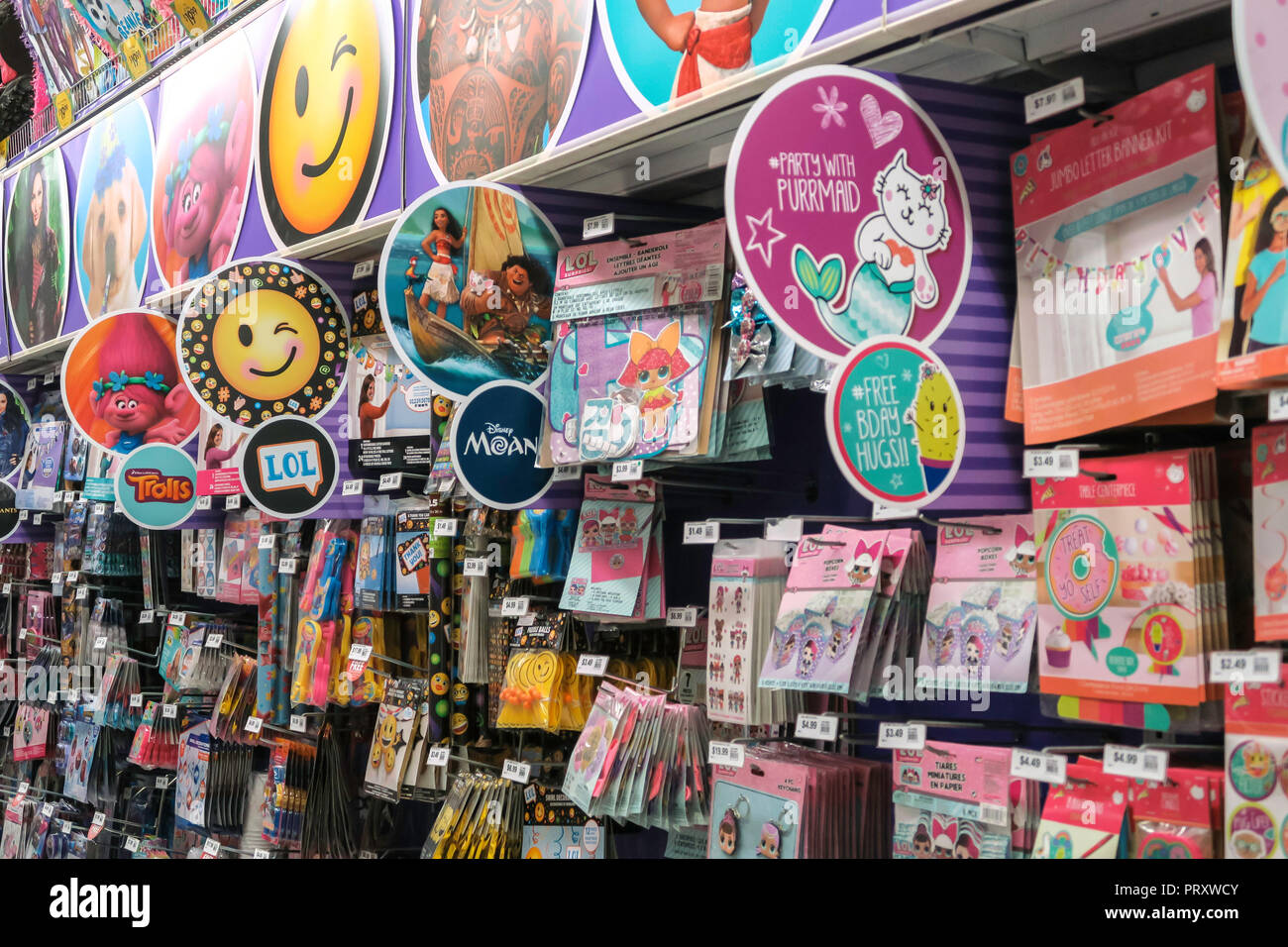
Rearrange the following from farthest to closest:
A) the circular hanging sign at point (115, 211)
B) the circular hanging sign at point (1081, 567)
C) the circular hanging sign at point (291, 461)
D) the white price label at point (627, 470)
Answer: the circular hanging sign at point (115, 211) < the circular hanging sign at point (291, 461) < the white price label at point (627, 470) < the circular hanging sign at point (1081, 567)

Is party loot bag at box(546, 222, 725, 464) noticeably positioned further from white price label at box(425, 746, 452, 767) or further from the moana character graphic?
white price label at box(425, 746, 452, 767)

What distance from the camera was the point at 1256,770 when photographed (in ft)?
5.78

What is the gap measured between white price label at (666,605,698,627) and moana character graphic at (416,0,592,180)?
112 centimetres

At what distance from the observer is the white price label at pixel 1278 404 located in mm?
1661

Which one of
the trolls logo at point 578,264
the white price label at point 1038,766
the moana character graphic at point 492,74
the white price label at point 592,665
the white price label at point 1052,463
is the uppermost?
the moana character graphic at point 492,74

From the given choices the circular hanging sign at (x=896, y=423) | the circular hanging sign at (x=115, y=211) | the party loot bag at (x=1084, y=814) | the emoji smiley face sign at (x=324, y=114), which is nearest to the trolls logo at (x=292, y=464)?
the emoji smiley face sign at (x=324, y=114)

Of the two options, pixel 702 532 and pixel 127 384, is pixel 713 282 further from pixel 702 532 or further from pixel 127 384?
pixel 127 384

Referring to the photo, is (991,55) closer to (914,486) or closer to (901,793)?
(914,486)

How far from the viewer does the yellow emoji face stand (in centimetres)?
367

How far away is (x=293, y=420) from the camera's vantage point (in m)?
3.75

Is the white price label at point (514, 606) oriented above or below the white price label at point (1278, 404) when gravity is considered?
below

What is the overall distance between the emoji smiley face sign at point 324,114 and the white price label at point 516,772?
5.23 feet

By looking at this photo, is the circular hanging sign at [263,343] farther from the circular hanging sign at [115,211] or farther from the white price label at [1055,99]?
the white price label at [1055,99]
